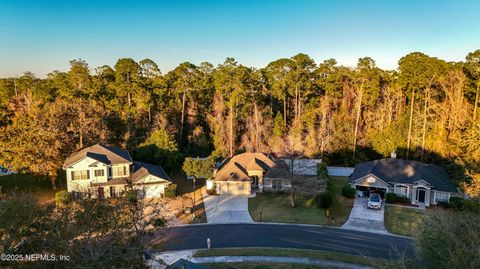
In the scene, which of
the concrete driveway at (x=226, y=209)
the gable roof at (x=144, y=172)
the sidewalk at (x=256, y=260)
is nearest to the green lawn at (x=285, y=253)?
the sidewalk at (x=256, y=260)

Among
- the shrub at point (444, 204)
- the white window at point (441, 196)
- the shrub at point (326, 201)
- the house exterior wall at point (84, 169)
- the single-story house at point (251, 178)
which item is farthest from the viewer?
the single-story house at point (251, 178)

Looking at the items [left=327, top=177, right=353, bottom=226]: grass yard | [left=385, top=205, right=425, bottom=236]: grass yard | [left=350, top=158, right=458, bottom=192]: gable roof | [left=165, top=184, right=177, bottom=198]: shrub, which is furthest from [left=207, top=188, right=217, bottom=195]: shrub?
[left=385, top=205, right=425, bottom=236]: grass yard

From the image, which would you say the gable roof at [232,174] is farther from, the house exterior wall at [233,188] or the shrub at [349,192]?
the shrub at [349,192]

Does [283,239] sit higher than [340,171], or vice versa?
[340,171]

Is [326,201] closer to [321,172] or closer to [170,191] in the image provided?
[321,172]

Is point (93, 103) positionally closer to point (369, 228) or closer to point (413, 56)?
point (369, 228)

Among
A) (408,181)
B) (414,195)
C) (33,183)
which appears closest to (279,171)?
(408,181)
